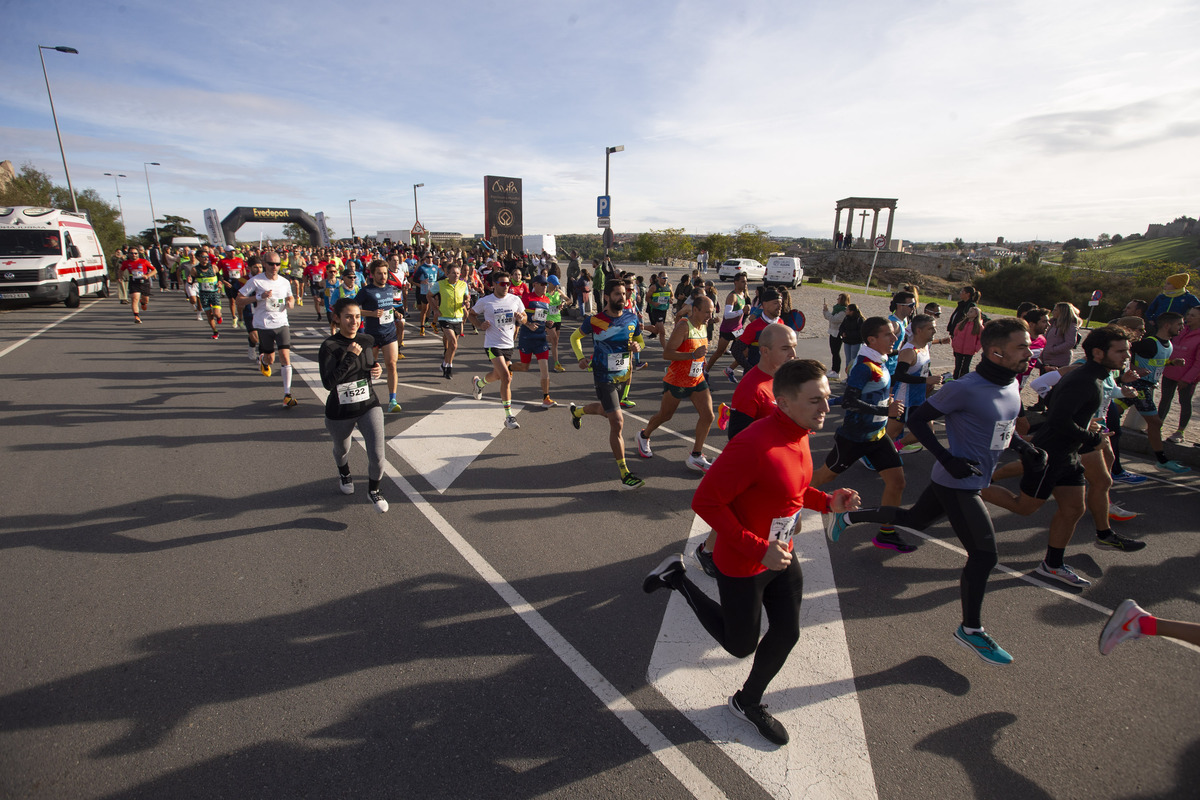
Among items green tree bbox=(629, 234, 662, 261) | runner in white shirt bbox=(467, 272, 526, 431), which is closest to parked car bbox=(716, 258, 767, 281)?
runner in white shirt bbox=(467, 272, 526, 431)

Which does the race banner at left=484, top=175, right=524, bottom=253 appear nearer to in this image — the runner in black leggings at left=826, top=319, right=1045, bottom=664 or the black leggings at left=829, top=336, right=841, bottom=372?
the black leggings at left=829, top=336, right=841, bottom=372

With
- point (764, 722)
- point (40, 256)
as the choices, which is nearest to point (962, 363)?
point (764, 722)

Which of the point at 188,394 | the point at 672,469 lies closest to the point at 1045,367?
the point at 672,469

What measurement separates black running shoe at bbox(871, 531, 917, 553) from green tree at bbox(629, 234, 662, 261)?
66375 mm

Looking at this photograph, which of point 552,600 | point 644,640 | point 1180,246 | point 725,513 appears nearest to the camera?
point 725,513

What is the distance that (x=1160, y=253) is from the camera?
4791 centimetres

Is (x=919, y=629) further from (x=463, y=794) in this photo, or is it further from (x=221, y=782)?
(x=221, y=782)

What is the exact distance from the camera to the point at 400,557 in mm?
4258

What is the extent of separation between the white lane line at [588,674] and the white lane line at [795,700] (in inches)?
8.8

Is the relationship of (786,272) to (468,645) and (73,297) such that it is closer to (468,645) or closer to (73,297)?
(468,645)

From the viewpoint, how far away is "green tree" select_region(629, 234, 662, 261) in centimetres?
6756

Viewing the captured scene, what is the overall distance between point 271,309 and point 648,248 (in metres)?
63.5

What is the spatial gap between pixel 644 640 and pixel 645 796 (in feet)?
3.38

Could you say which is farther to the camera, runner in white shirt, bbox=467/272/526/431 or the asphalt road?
runner in white shirt, bbox=467/272/526/431
